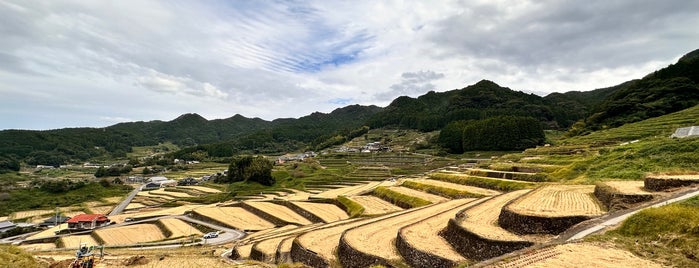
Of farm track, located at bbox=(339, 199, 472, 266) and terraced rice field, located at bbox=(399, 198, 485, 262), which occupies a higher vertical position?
terraced rice field, located at bbox=(399, 198, 485, 262)

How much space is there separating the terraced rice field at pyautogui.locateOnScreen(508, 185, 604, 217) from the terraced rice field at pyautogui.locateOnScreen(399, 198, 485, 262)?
3006 mm

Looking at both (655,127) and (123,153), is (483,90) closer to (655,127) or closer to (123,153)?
(655,127)

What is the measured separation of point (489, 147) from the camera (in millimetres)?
77500

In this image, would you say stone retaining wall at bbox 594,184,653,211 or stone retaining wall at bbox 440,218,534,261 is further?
stone retaining wall at bbox 594,184,653,211

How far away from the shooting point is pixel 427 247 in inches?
507

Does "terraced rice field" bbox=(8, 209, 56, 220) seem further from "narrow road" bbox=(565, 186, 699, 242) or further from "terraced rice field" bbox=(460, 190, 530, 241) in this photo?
"narrow road" bbox=(565, 186, 699, 242)

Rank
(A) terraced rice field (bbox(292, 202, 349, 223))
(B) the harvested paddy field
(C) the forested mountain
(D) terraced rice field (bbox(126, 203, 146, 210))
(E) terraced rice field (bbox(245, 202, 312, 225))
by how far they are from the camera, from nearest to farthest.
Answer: (B) the harvested paddy field
(A) terraced rice field (bbox(292, 202, 349, 223))
(E) terraced rice field (bbox(245, 202, 312, 225))
(D) terraced rice field (bbox(126, 203, 146, 210))
(C) the forested mountain

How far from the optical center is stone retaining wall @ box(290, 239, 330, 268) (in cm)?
1497

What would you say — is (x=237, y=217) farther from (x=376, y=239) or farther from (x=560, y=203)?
(x=560, y=203)

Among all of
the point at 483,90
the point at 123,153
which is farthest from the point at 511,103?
the point at 123,153

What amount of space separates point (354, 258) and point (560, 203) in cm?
853

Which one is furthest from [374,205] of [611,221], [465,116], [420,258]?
[465,116]

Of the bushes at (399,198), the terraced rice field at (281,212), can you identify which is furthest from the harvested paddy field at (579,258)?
the terraced rice field at (281,212)

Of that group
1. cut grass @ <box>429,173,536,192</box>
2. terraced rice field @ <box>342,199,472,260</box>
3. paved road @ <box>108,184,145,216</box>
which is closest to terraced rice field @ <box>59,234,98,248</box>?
paved road @ <box>108,184,145,216</box>
